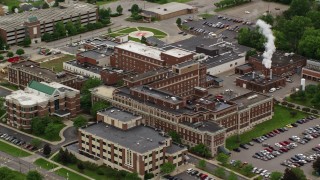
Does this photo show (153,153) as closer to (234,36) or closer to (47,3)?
(234,36)

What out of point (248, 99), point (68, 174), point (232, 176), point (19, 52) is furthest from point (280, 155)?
point (19, 52)

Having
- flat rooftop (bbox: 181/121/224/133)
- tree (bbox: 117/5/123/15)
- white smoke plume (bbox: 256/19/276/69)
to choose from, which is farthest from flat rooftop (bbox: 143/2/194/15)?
flat rooftop (bbox: 181/121/224/133)

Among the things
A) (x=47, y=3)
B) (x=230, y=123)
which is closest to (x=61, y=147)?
(x=230, y=123)

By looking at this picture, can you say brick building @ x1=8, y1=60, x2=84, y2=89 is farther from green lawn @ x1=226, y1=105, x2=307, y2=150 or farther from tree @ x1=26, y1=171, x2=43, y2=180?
tree @ x1=26, y1=171, x2=43, y2=180

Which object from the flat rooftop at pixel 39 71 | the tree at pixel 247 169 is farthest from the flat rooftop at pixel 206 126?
the flat rooftop at pixel 39 71

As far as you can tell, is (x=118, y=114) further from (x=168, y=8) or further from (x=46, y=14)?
(x=168, y=8)

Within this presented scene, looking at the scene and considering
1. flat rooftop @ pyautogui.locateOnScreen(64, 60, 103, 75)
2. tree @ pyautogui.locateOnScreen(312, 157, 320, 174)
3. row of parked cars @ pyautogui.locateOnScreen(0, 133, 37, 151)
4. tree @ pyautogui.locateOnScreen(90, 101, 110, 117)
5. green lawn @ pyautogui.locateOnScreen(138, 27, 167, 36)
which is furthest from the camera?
green lawn @ pyautogui.locateOnScreen(138, 27, 167, 36)

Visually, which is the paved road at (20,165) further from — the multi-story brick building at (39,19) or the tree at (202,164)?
the multi-story brick building at (39,19)
